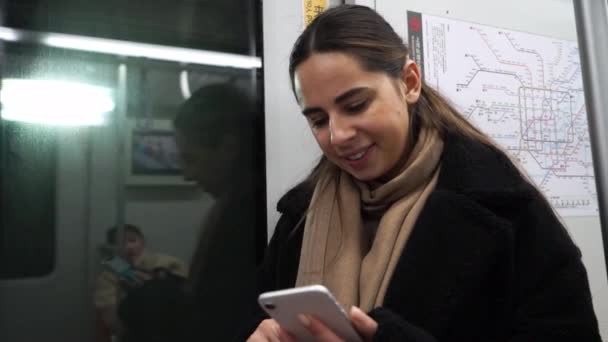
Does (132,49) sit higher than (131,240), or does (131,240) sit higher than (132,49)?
(132,49)

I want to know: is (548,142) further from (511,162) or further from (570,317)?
(570,317)

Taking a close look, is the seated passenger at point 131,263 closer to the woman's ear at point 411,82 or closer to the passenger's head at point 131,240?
the passenger's head at point 131,240

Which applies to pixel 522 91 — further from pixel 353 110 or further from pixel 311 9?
pixel 353 110

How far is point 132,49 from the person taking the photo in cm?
112

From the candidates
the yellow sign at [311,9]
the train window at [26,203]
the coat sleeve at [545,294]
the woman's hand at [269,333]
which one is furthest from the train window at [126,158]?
the coat sleeve at [545,294]

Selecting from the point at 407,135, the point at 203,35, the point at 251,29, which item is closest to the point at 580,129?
the point at 407,135

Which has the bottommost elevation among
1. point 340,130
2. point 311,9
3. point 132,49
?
point 340,130

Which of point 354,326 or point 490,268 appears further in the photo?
point 490,268

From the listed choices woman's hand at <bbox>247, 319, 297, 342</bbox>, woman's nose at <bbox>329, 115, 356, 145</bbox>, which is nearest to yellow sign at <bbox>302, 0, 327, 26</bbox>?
woman's nose at <bbox>329, 115, 356, 145</bbox>

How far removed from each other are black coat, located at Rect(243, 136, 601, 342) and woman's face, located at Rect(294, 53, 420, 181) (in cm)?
14

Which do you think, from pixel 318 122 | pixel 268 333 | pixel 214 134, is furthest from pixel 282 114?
pixel 268 333

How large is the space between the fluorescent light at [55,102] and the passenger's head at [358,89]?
0.44 meters

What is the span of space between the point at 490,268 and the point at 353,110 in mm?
390

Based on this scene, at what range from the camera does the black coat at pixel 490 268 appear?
85 cm
